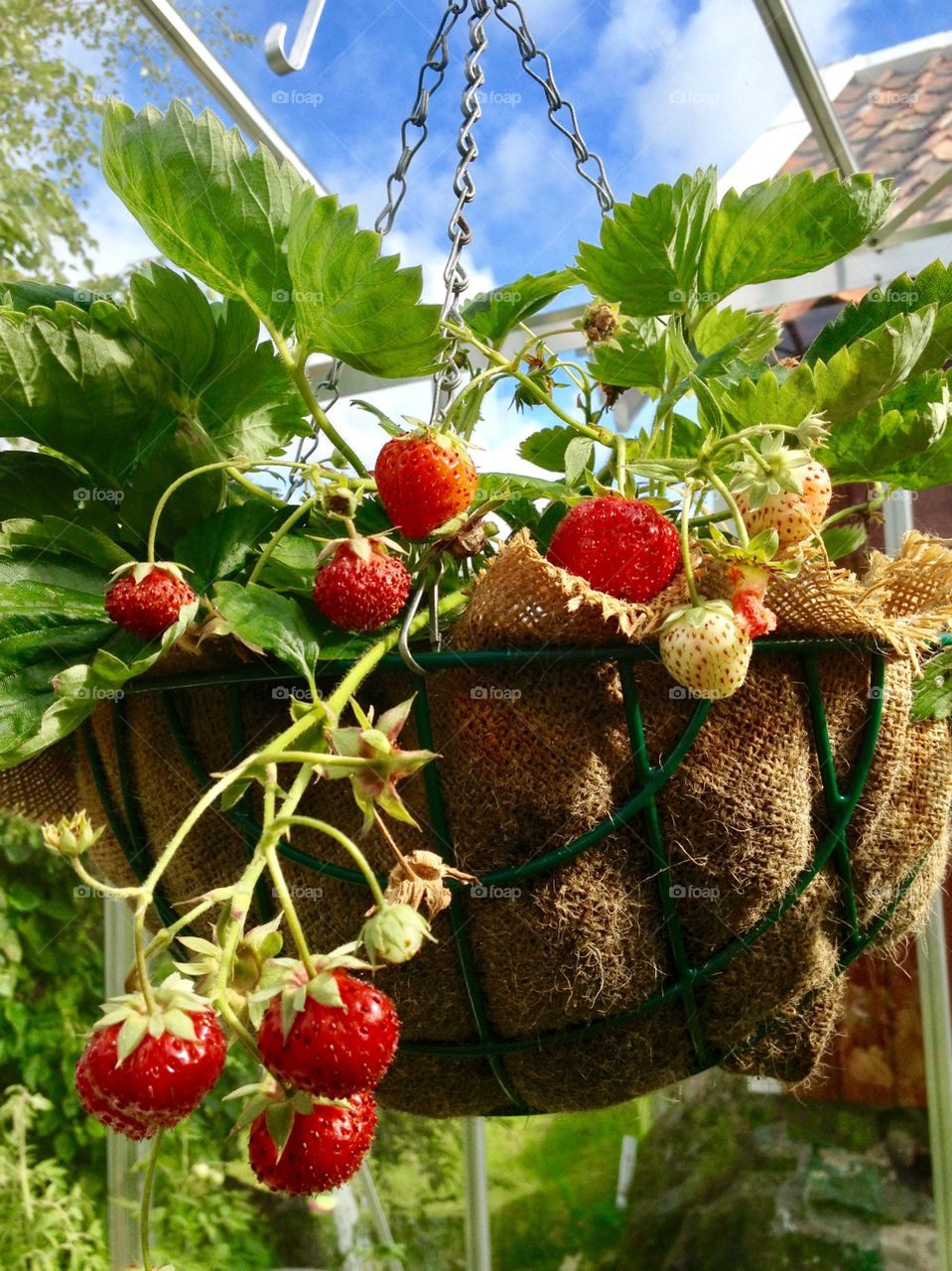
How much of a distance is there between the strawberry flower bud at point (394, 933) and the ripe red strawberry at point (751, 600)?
160mm

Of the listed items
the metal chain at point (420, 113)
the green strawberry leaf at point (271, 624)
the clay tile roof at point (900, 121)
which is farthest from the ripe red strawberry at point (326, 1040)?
the clay tile roof at point (900, 121)

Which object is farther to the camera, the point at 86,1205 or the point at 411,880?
the point at 86,1205

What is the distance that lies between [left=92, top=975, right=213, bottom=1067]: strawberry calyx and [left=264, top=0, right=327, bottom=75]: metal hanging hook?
1.29 meters

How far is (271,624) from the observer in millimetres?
412

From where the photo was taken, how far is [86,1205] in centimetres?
223

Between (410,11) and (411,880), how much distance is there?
1.89 metres

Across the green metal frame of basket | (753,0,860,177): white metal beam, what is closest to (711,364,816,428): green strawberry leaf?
the green metal frame of basket

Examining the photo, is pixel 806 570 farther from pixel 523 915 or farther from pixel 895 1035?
pixel 895 1035

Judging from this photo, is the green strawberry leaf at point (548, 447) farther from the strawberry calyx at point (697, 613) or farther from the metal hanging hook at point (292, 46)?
the metal hanging hook at point (292, 46)

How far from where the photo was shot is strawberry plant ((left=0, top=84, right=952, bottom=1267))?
1.07 ft

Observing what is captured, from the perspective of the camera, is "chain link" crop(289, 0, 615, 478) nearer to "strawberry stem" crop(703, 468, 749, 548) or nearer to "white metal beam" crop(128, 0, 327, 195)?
"strawberry stem" crop(703, 468, 749, 548)

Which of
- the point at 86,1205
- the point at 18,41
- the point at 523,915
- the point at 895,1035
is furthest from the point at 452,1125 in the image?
the point at 18,41

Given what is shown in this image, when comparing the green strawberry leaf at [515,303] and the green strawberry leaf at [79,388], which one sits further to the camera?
the green strawberry leaf at [515,303]

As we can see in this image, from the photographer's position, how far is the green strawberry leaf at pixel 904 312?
1.70ft
